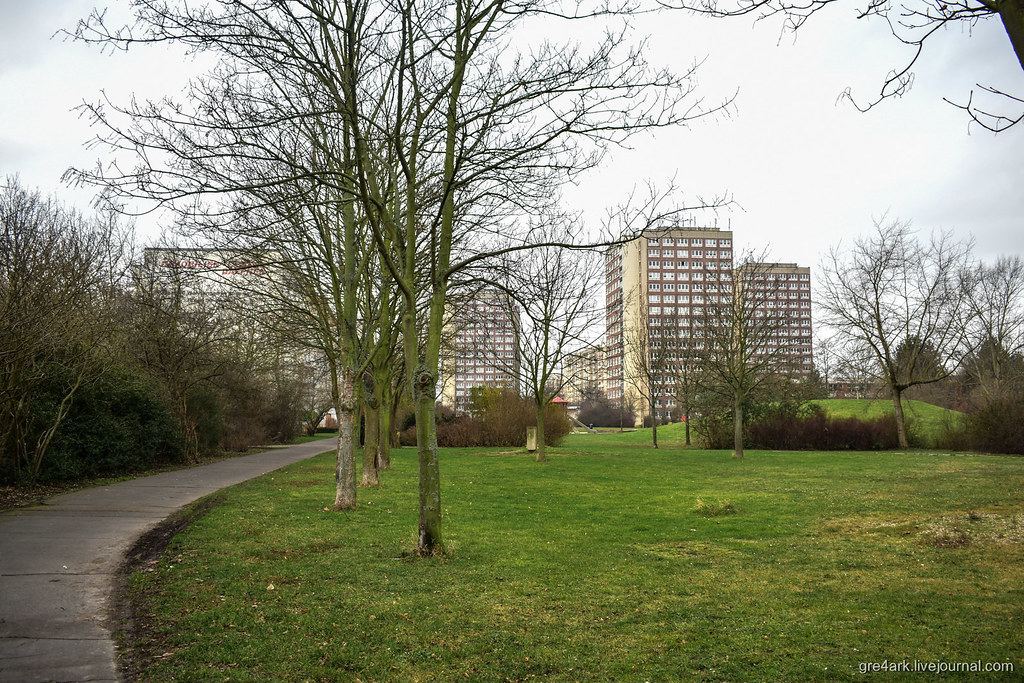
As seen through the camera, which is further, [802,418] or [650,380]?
[650,380]

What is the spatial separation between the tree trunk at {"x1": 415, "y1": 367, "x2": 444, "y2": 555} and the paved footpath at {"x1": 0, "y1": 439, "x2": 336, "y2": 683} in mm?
3308

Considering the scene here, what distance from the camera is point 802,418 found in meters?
37.5

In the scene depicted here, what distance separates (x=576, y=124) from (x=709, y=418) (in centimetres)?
3273

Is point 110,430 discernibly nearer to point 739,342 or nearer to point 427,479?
point 427,479

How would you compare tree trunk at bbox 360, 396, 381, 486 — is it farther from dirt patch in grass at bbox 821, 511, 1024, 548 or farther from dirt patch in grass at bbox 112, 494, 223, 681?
dirt patch in grass at bbox 821, 511, 1024, 548

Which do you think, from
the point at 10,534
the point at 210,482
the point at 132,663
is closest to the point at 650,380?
the point at 210,482

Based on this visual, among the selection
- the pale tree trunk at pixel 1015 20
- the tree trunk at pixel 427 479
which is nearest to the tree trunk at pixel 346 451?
the tree trunk at pixel 427 479

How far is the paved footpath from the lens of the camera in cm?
451

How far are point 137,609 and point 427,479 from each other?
323cm

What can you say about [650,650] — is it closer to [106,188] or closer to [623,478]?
[106,188]

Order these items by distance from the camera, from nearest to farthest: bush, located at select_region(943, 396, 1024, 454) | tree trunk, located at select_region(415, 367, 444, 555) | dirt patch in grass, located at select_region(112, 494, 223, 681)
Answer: dirt patch in grass, located at select_region(112, 494, 223, 681) → tree trunk, located at select_region(415, 367, 444, 555) → bush, located at select_region(943, 396, 1024, 454)

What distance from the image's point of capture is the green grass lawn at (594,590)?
15.1 ft

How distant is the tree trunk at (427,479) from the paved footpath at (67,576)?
331 centimetres

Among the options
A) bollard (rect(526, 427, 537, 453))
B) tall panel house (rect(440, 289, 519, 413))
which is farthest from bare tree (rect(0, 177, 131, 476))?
bollard (rect(526, 427, 537, 453))
